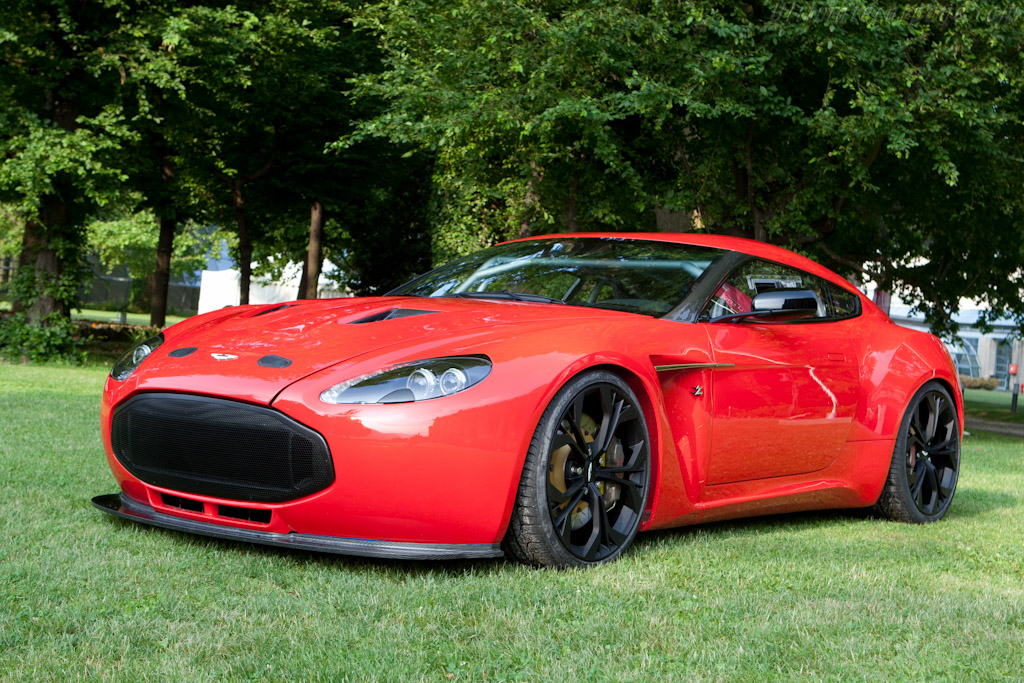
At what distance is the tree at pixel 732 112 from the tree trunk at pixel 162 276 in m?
10.8

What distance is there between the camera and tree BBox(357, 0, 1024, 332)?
12039 mm

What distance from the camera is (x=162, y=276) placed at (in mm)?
26469

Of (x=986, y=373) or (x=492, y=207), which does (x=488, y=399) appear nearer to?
(x=492, y=207)

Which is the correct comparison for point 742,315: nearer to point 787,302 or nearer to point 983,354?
point 787,302

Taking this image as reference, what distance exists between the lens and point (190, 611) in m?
3.16

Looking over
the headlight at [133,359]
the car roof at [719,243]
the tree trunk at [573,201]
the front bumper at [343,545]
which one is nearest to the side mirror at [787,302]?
the car roof at [719,243]

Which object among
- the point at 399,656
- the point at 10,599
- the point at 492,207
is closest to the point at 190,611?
the point at 10,599

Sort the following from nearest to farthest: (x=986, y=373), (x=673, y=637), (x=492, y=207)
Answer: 1. (x=673, y=637)
2. (x=492, y=207)
3. (x=986, y=373)

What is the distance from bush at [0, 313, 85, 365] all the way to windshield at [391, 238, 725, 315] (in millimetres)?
12745

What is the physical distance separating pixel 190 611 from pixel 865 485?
3.60 m

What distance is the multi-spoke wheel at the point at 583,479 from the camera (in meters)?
3.84

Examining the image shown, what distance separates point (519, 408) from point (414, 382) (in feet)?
1.22

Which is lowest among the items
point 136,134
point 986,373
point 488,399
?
point 986,373

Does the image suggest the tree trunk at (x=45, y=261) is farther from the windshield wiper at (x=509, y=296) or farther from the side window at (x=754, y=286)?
the side window at (x=754, y=286)
